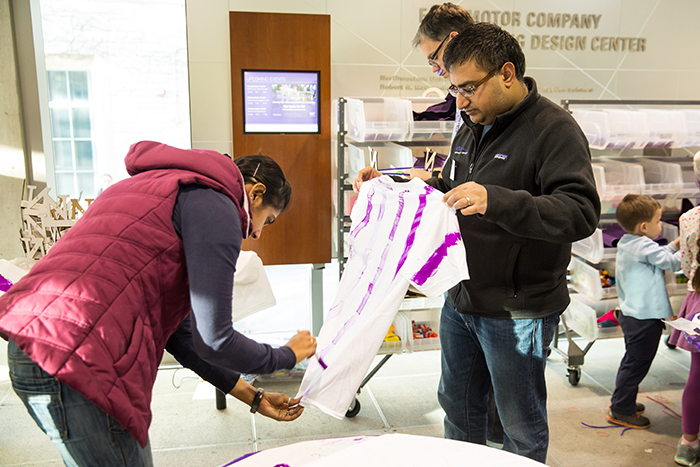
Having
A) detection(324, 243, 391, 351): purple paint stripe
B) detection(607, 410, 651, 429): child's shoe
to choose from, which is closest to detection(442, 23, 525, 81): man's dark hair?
detection(324, 243, 391, 351): purple paint stripe

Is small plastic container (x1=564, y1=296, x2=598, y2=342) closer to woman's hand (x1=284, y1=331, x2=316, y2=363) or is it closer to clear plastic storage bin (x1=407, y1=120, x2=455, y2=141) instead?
clear plastic storage bin (x1=407, y1=120, x2=455, y2=141)

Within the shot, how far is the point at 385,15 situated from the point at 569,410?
9.11 feet

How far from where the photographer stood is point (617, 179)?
3.46 metres

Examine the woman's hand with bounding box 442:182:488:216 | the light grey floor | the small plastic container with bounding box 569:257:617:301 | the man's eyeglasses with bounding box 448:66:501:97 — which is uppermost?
the man's eyeglasses with bounding box 448:66:501:97

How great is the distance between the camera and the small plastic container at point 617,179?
329cm

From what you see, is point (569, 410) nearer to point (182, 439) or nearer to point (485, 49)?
point (182, 439)

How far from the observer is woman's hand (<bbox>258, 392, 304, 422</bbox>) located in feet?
5.43

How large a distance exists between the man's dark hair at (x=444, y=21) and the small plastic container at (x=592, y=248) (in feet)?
5.36

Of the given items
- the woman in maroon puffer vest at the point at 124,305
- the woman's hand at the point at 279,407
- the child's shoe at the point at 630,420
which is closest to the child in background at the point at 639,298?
the child's shoe at the point at 630,420

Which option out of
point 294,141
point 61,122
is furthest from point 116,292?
point 61,122

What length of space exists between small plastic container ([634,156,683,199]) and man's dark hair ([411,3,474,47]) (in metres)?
1.78

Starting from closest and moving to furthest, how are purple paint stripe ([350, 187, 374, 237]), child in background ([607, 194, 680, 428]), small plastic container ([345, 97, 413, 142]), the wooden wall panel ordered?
purple paint stripe ([350, 187, 374, 237])
child in background ([607, 194, 680, 428])
small plastic container ([345, 97, 413, 142])
the wooden wall panel

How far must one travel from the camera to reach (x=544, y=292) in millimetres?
1814

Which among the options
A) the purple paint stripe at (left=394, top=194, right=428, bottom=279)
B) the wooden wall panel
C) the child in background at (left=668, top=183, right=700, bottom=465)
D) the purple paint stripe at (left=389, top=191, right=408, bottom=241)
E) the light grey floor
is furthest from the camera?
the wooden wall panel
